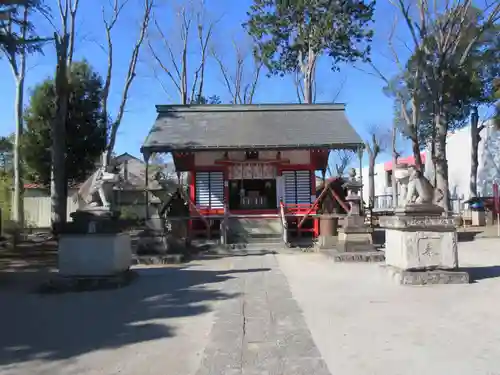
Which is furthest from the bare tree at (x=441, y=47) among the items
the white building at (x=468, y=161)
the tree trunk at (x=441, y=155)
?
the white building at (x=468, y=161)

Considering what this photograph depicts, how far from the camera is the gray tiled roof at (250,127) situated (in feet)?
59.3

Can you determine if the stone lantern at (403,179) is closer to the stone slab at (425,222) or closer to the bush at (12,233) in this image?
the stone slab at (425,222)

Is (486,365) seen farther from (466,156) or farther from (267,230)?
(466,156)

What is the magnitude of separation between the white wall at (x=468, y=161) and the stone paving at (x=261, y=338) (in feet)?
104

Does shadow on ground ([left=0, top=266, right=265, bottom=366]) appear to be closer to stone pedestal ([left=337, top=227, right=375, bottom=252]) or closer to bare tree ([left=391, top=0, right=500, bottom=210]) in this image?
stone pedestal ([left=337, top=227, right=375, bottom=252])

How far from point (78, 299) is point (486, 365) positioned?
6.24 metres

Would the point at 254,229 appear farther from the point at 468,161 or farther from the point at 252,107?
the point at 468,161

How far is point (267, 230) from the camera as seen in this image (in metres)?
18.2

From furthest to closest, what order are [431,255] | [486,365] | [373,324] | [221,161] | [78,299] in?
[221,161], [431,255], [78,299], [373,324], [486,365]

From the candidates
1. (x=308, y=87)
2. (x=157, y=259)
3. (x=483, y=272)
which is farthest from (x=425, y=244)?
(x=308, y=87)

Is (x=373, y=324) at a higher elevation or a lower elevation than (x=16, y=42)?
lower

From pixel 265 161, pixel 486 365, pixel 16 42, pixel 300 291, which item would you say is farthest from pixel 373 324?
pixel 265 161

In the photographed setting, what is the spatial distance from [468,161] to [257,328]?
119 ft

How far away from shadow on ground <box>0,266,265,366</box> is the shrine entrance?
32.7 feet
